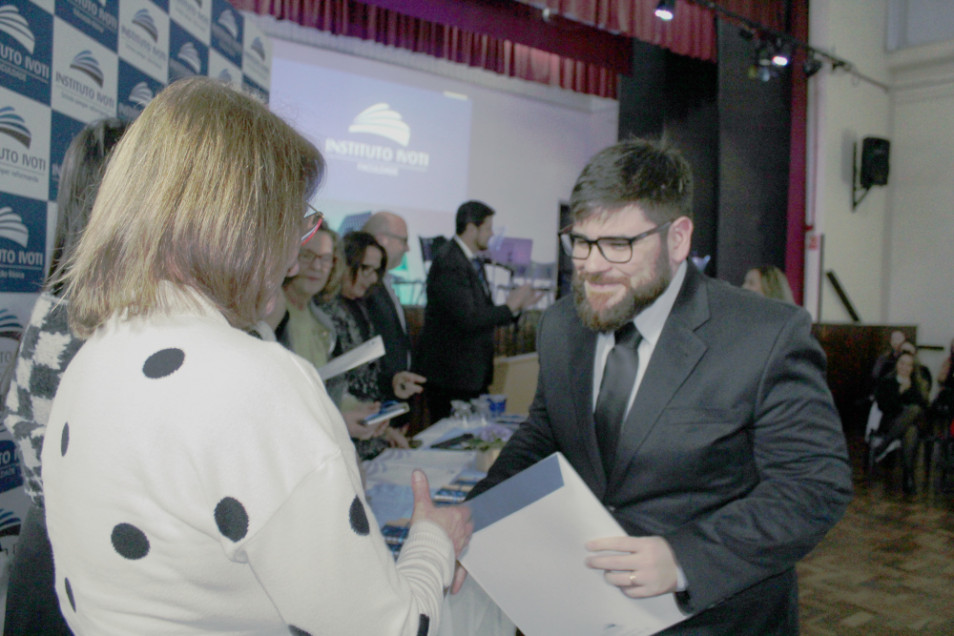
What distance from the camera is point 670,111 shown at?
5988 millimetres

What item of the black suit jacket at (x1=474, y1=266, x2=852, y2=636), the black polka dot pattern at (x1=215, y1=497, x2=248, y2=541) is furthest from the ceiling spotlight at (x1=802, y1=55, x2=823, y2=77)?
the black polka dot pattern at (x1=215, y1=497, x2=248, y2=541)

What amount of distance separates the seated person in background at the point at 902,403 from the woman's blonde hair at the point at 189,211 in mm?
5344

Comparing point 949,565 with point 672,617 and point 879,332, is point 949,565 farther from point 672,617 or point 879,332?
point 879,332

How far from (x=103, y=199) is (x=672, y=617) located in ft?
3.09

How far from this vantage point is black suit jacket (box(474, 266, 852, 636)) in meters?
0.96

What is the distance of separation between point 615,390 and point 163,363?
2.63 ft

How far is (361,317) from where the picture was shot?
2.82 metres

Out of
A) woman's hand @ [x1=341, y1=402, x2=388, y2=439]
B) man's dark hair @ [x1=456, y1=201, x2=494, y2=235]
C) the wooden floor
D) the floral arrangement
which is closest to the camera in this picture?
woman's hand @ [x1=341, y1=402, x2=388, y2=439]

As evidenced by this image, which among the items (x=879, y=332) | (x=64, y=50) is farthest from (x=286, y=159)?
(x=879, y=332)

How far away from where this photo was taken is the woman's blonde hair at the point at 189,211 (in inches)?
24.7

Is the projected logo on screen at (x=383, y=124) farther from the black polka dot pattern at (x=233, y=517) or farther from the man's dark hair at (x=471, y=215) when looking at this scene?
the black polka dot pattern at (x=233, y=517)

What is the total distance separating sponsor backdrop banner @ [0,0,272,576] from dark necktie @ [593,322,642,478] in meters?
0.93

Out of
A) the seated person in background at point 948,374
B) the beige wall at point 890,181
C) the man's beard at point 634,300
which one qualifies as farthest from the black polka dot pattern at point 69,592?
the beige wall at point 890,181

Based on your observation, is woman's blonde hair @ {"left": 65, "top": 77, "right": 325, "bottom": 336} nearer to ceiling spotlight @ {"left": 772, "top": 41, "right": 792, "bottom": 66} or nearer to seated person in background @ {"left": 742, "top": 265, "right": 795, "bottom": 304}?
seated person in background @ {"left": 742, "top": 265, "right": 795, "bottom": 304}
